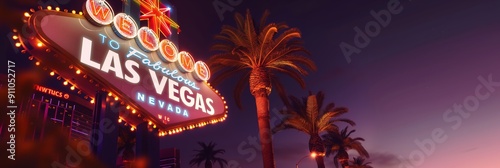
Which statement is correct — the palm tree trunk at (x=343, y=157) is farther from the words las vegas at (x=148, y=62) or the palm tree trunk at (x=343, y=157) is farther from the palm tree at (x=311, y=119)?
the words las vegas at (x=148, y=62)

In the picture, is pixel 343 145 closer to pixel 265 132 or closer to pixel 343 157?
pixel 343 157

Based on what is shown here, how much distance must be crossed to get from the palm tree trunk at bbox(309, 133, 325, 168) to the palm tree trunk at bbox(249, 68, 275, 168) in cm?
1147

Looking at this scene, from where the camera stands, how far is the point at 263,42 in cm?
2155

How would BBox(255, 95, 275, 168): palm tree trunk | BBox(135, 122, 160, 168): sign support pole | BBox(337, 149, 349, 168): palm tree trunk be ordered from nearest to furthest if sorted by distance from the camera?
BBox(135, 122, 160, 168): sign support pole → BBox(255, 95, 275, 168): palm tree trunk → BBox(337, 149, 349, 168): palm tree trunk

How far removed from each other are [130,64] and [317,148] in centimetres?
2120

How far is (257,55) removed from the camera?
21500mm

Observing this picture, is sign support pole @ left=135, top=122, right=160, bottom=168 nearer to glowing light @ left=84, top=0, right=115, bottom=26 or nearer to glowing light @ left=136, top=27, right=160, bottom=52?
glowing light @ left=136, top=27, right=160, bottom=52

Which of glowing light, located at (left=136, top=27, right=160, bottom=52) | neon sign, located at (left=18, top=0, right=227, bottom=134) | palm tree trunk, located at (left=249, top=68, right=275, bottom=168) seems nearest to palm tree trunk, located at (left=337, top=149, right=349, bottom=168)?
palm tree trunk, located at (left=249, top=68, right=275, bottom=168)

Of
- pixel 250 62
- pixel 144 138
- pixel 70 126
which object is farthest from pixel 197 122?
pixel 70 126

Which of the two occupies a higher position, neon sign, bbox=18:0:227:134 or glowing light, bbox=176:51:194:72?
glowing light, bbox=176:51:194:72

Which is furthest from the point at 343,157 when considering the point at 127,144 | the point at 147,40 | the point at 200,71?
the point at 147,40

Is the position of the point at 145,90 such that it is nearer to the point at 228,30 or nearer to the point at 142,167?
the point at 142,167

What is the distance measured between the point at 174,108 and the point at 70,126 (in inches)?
2790

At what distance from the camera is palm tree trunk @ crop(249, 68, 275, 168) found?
62.2 ft
